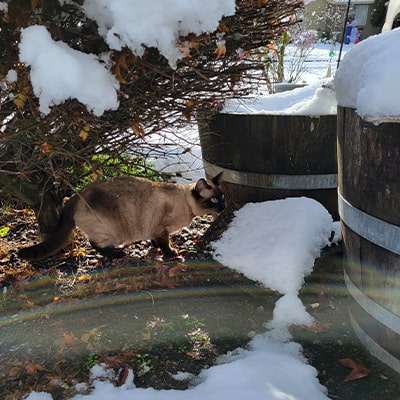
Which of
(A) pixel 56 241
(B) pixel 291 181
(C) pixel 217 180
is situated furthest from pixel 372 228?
(A) pixel 56 241

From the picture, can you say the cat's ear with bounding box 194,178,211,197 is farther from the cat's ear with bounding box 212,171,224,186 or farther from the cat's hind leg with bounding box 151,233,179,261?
the cat's hind leg with bounding box 151,233,179,261

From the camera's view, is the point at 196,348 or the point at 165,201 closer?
the point at 196,348

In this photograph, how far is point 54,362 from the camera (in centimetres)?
223

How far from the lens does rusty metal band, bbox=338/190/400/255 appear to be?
5.63ft

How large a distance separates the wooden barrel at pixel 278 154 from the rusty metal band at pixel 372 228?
1.01m

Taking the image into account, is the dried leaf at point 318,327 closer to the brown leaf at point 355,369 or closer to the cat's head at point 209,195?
the brown leaf at point 355,369

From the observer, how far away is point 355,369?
84.8 inches

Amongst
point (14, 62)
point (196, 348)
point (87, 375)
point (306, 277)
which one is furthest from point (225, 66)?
point (87, 375)

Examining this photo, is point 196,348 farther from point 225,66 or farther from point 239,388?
point 225,66

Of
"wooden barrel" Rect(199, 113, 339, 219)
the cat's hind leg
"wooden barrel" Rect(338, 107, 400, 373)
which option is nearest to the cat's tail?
the cat's hind leg

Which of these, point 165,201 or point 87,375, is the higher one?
point 165,201

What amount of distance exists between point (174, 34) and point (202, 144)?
6.88 ft

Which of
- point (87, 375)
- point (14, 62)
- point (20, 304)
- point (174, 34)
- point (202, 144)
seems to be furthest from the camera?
point (202, 144)

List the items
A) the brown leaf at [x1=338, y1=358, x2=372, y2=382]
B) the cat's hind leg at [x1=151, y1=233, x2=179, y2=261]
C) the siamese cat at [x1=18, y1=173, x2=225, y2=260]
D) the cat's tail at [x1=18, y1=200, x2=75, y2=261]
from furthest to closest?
the cat's hind leg at [x1=151, y1=233, x2=179, y2=261], the siamese cat at [x1=18, y1=173, x2=225, y2=260], the cat's tail at [x1=18, y1=200, x2=75, y2=261], the brown leaf at [x1=338, y1=358, x2=372, y2=382]
